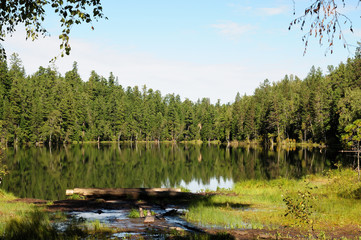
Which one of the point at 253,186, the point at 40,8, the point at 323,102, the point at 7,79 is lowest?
the point at 253,186

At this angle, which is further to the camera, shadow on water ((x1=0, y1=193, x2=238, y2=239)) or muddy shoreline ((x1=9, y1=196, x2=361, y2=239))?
muddy shoreline ((x1=9, y1=196, x2=361, y2=239))

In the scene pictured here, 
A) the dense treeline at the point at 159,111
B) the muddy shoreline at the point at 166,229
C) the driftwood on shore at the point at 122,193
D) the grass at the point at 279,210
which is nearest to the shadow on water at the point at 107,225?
the muddy shoreline at the point at 166,229

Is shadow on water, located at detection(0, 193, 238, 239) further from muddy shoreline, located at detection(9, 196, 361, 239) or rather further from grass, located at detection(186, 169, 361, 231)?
grass, located at detection(186, 169, 361, 231)

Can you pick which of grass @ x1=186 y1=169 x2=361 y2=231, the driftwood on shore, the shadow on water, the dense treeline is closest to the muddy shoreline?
the shadow on water

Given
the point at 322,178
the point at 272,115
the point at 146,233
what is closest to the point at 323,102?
the point at 272,115

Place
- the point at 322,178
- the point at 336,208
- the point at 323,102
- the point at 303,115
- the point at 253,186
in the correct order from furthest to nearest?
the point at 303,115, the point at 323,102, the point at 322,178, the point at 253,186, the point at 336,208

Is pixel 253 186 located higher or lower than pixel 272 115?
lower

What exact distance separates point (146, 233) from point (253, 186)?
17.4 m

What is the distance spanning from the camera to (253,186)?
26953mm

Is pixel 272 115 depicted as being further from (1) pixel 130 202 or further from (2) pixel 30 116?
(1) pixel 130 202

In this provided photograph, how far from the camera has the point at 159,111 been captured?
172500 millimetres

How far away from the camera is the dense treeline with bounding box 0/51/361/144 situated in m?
93.1

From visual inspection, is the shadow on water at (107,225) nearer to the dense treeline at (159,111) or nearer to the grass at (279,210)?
the grass at (279,210)

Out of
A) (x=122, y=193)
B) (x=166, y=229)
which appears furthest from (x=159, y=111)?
(x=166, y=229)
